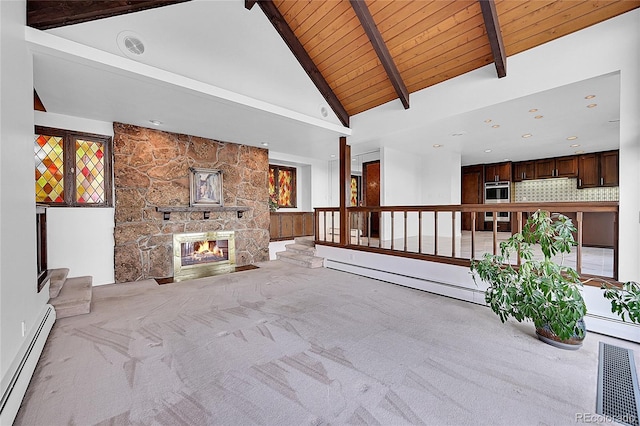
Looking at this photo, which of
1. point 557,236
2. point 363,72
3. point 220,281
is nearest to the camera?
point 557,236

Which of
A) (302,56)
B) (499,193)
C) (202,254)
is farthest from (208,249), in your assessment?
(499,193)

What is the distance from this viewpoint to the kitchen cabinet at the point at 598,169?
7102mm

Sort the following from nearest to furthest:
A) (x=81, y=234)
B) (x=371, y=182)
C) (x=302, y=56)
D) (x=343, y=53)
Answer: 1. (x=343, y=53)
2. (x=81, y=234)
3. (x=302, y=56)
4. (x=371, y=182)

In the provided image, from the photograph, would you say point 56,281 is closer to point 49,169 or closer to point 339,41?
point 49,169

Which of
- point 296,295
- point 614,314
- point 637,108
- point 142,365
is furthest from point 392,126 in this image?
point 142,365

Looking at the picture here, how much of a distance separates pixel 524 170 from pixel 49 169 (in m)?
11.4

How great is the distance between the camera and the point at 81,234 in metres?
4.55

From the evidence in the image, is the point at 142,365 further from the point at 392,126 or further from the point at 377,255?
the point at 392,126

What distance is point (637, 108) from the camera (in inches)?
107

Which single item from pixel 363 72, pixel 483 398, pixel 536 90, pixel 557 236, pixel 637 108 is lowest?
pixel 483 398

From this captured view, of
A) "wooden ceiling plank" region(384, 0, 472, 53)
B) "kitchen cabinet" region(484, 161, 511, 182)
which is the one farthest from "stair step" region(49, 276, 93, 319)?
"kitchen cabinet" region(484, 161, 511, 182)

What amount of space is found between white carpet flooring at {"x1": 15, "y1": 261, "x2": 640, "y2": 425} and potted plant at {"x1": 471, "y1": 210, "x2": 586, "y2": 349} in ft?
0.65

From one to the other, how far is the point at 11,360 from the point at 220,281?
3.03 metres

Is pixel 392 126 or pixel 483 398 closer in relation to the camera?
pixel 483 398
